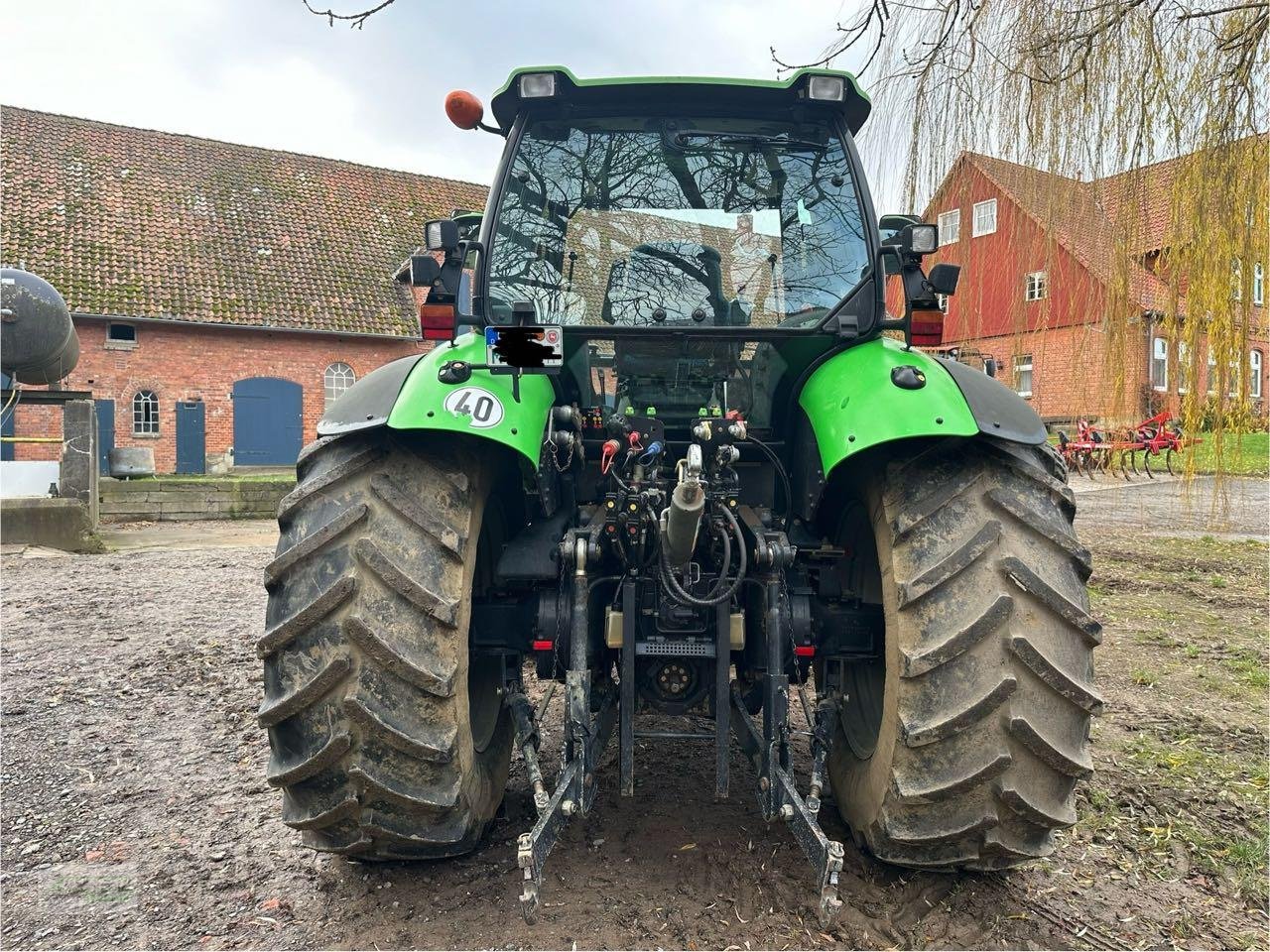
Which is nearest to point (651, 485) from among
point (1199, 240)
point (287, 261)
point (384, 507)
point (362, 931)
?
point (384, 507)

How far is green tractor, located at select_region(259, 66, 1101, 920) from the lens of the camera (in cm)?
219

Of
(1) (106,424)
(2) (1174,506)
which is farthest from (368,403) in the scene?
(1) (106,424)

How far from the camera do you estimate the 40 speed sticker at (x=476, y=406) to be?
2314 mm

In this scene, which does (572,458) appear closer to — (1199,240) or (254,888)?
(254,888)

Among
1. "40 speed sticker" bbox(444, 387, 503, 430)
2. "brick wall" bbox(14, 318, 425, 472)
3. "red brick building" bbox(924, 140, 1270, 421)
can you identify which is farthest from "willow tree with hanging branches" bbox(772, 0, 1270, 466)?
"brick wall" bbox(14, 318, 425, 472)

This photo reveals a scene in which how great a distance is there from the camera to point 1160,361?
3846mm

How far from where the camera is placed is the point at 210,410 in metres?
20.3

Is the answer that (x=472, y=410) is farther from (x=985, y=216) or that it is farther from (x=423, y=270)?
(x=985, y=216)

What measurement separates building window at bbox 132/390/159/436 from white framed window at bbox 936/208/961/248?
1983 cm

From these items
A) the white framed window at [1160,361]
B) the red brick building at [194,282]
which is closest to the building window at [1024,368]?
the white framed window at [1160,361]

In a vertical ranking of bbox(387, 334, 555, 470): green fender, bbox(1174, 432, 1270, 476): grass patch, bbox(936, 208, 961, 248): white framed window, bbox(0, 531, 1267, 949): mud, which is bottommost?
bbox(0, 531, 1267, 949): mud

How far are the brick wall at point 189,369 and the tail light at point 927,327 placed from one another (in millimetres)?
17290

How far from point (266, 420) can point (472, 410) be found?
66.1 feet

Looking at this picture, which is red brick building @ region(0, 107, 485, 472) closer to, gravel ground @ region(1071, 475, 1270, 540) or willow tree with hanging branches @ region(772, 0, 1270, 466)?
gravel ground @ region(1071, 475, 1270, 540)
